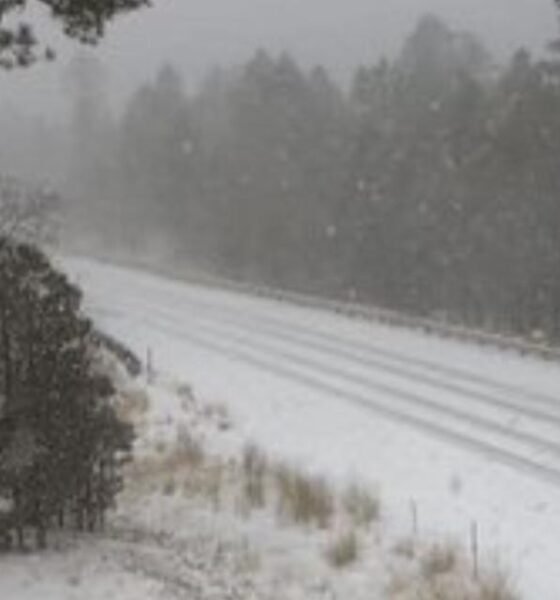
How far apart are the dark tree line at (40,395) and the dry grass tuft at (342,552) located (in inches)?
102

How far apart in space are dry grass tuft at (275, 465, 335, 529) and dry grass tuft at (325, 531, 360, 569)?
3.99 ft

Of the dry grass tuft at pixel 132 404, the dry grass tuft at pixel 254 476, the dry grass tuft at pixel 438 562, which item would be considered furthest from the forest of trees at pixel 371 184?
the dry grass tuft at pixel 438 562

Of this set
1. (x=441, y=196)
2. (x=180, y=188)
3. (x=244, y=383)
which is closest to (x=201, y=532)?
(x=244, y=383)

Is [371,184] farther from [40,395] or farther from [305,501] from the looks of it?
[40,395]

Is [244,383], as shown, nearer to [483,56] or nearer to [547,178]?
[547,178]

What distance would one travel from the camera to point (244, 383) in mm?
32906

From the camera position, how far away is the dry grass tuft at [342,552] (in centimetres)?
1656

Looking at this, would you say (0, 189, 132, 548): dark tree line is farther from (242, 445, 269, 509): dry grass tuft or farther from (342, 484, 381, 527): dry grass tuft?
(342, 484, 381, 527): dry grass tuft

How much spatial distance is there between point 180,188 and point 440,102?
24.4 meters

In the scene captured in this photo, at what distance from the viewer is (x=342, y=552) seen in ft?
54.6

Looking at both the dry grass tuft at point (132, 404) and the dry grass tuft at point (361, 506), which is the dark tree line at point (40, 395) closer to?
the dry grass tuft at point (361, 506)

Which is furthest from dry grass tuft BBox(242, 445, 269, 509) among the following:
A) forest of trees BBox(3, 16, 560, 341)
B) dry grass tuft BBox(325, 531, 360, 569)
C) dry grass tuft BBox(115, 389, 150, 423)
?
forest of trees BBox(3, 16, 560, 341)

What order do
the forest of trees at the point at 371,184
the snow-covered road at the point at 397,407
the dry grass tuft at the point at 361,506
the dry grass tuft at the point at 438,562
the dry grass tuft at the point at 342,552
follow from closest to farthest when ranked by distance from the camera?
1. the dry grass tuft at the point at 438,562
2. the dry grass tuft at the point at 342,552
3. the dry grass tuft at the point at 361,506
4. the snow-covered road at the point at 397,407
5. the forest of trees at the point at 371,184

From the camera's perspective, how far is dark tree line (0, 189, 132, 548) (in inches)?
594
